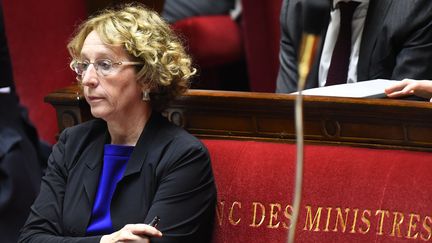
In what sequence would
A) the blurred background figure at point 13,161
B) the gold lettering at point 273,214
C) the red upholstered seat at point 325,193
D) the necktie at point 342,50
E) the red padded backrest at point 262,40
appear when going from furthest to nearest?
1. the red padded backrest at point 262,40
2. the blurred background figure at point 13,161
3. the necktie at point 342,50
4. the gold lettering at point 273,214
5. the red upholstered seat at point 325,193

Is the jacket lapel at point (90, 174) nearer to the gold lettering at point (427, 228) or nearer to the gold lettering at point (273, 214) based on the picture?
the gold lettering at point (273, 214)

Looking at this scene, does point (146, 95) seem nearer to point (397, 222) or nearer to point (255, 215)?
point (255, 215)

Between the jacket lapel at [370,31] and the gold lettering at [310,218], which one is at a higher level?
the jacket lapel at [370,31]

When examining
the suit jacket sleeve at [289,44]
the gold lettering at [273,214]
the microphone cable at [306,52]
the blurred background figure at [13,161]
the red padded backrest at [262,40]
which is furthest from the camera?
the red padded backrest at [262,40]

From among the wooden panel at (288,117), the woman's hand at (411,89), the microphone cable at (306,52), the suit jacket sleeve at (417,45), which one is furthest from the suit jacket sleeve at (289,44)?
the microphone cable at (306,52)

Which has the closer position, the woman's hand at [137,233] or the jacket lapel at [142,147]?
the woman's hand at [137,233]

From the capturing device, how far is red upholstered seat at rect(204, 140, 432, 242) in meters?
2.13

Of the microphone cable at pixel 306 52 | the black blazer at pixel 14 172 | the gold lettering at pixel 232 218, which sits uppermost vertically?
the microphone cable at pixel 306 52

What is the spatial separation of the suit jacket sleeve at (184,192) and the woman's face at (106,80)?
165mm

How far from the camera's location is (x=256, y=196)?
2270 millimetres

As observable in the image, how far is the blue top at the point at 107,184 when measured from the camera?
2.18 meters

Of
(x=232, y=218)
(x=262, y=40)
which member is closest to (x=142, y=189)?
(x=232, y=218)

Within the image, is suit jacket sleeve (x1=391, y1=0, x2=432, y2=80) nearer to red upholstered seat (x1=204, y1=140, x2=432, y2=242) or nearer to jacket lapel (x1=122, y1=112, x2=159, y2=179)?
red upholstered seat (x1=204, y1=140, x2=432, y2=242)

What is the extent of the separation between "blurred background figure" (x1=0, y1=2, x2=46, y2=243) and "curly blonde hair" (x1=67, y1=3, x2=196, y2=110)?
901 millimetres
